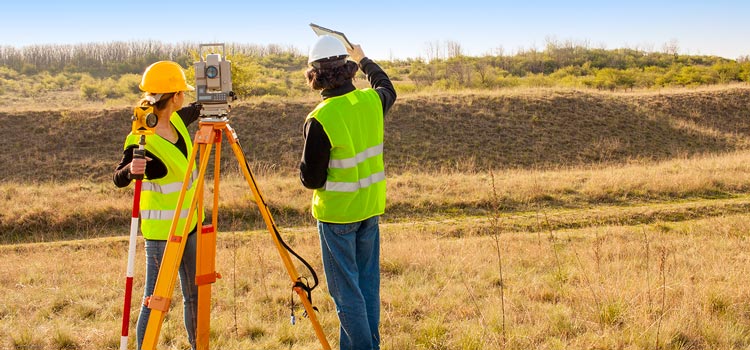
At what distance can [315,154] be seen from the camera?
3.19 metres

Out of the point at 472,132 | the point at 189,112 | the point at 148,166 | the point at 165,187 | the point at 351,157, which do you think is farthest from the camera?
the point at 472,132

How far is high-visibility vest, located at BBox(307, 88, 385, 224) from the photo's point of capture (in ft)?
10.5

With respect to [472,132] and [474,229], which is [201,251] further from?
[472,132]

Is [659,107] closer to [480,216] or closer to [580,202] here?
[580,202]

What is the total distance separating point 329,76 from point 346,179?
Answer: 60cm

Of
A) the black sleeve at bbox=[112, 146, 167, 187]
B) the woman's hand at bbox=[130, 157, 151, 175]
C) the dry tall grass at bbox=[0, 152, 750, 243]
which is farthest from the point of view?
the dry tall grass at bbox=[0, 152, 750, 243]

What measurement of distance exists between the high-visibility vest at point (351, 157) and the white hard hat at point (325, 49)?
0.79 ft

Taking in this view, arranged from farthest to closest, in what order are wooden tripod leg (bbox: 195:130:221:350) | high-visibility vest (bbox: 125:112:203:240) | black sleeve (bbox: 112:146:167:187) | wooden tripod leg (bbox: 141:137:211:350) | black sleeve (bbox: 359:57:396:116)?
1. black sleeve (bbox: 359:57:396:116)
2. high-visibility vest (bbox: 125:112:203:240)
3. wooden tripod leg (bbox: 195:130:221:350)
4. black sleeve (bbox: 112:146:167:187)
5. wooden tripod leg (bbox: 141:137:211:350)

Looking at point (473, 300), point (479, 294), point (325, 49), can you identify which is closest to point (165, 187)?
point (325, 49)

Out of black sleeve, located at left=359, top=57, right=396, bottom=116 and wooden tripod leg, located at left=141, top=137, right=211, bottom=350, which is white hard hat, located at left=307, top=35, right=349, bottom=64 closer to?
black sleeve, located at left=359, top=57, right=396, bottom=116

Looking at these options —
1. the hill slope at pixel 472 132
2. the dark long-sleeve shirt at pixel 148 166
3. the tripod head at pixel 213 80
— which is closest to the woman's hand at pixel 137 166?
the dark long-sleeve shirt at pixel 148 166

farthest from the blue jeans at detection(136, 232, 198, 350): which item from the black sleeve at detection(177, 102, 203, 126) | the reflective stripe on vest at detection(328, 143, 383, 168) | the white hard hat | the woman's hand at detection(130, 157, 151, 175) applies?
the white hard hat

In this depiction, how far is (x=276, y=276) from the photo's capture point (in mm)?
5789

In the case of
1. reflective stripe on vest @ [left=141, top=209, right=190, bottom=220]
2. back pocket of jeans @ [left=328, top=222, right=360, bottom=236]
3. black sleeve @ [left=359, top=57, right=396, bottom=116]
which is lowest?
back pocket of jeans @ [left=328, top=222, right=360, bottom=236]
